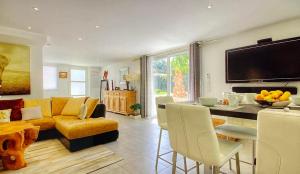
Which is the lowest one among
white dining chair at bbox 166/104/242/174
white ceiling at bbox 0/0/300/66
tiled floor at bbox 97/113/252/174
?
tiled floor at bbox 97/113/252/174

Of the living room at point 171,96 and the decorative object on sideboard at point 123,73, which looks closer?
the living room at point 171,96

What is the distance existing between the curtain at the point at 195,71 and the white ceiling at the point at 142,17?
1.39 ft

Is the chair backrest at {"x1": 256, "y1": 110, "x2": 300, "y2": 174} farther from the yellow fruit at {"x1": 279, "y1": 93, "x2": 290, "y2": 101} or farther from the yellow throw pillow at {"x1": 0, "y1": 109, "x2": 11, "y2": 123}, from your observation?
the yellow throw pillow at {"x1": 0, "y1": 109, "x2": 11, "y2": 123}

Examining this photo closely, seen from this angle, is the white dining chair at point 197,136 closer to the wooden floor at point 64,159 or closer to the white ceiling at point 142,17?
the wooden floor at point 64,159

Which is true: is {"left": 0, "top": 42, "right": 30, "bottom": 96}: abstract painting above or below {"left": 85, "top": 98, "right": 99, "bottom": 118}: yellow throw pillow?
above

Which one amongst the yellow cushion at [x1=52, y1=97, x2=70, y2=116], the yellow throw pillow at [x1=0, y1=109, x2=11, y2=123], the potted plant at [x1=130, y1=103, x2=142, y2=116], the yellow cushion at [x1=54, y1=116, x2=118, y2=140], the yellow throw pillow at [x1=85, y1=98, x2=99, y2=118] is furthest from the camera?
the potted plant at [x1=130, y1=103, x2=142, y2=116]

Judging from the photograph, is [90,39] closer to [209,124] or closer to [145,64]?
[145,64]

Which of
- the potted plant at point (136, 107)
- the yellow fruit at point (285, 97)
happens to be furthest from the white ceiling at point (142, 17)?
the potted plant at point (136, 107)

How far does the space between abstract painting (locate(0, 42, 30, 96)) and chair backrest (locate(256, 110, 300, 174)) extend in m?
4.85

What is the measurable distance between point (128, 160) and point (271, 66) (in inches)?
126

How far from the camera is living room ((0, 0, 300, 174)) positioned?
4.00ft

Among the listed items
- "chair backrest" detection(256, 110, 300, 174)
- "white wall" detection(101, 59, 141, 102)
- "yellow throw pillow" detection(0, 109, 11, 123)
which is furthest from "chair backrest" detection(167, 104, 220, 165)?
"white wall" detection(101, 59, 141, 102)

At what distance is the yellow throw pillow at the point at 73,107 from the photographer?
3916 millimetres

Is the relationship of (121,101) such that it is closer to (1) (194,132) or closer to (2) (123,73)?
(2) (123,73)
